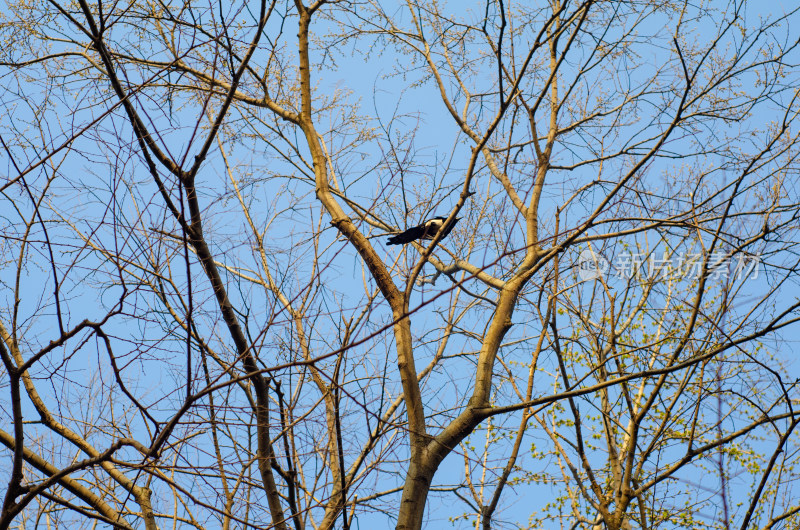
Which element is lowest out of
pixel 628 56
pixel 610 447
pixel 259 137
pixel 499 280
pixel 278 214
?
pixel 610 447

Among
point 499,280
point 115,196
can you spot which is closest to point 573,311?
point 499,280

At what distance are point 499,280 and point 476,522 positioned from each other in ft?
6.47

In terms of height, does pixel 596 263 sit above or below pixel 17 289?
above

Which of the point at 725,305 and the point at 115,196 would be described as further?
the point at 725,305

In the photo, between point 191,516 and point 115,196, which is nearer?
point 115,196

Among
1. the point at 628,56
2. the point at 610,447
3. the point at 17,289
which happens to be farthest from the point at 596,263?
the point at 17,289

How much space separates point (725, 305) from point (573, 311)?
90cm

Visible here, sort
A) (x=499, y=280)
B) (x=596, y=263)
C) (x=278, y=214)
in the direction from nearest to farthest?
(x=499, y=280), (x=596, y=263), (x=278, y=214)

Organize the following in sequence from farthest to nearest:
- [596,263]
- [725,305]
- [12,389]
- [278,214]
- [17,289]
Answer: [278,214] → [596,263] → [725,305] → [17,289] → [12,389]

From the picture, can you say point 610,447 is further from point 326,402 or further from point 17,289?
point 17,289

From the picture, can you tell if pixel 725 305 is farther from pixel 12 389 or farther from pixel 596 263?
pixel 12 389

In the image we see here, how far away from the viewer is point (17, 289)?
9.60ft

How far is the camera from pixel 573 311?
4.22m

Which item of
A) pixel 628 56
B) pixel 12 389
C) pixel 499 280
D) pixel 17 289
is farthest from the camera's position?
pixel 628 56
